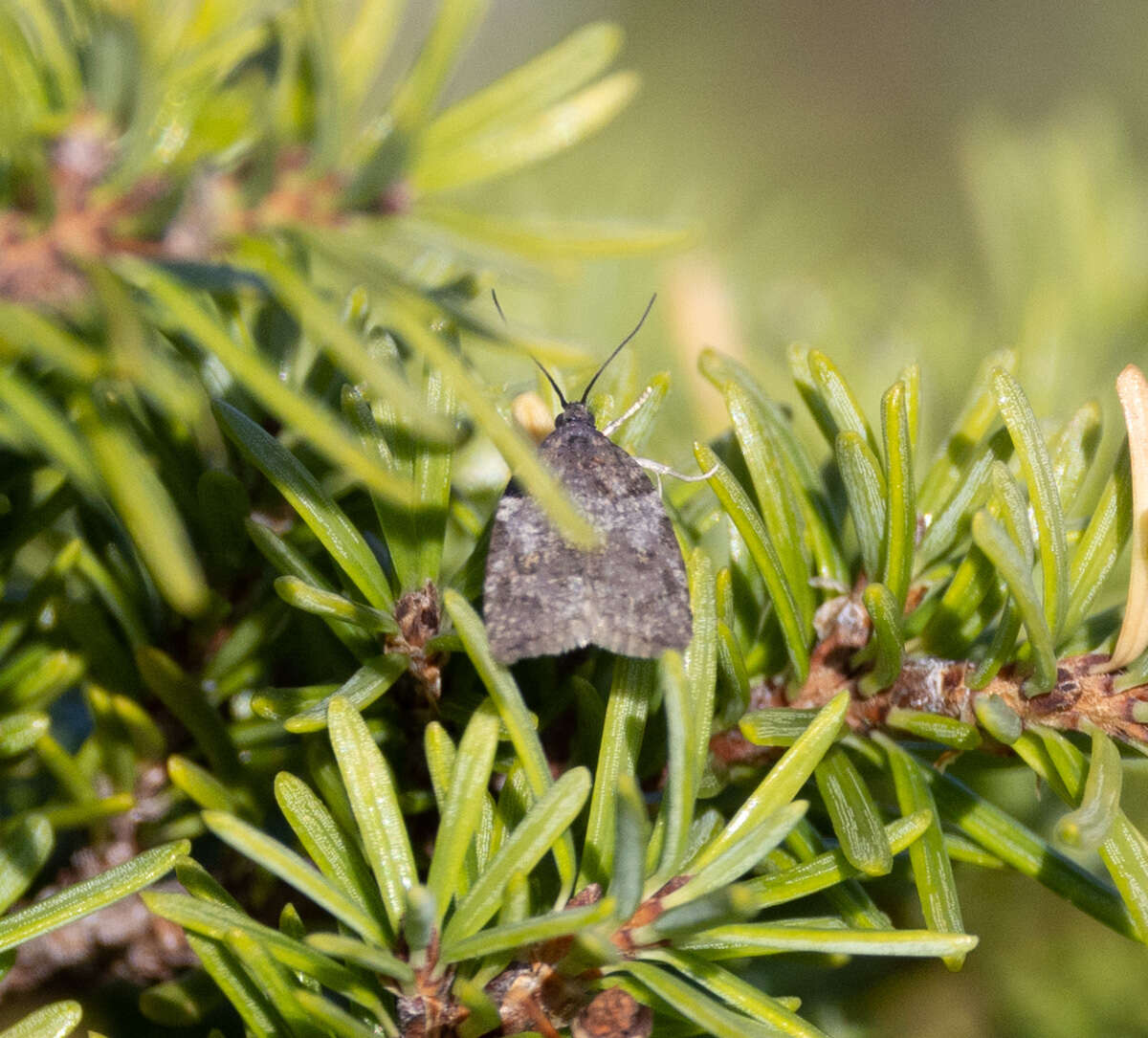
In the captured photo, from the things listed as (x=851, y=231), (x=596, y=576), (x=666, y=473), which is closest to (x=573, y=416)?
(x=666, y=473)

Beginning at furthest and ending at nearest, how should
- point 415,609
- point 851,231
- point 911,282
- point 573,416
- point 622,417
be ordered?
1. point 851,231
2. point 911,282
3. point 573,416
4. point 622,417
5. point 415,609

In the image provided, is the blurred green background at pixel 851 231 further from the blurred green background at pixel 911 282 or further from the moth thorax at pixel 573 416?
the moth thorax at pixel 573 416

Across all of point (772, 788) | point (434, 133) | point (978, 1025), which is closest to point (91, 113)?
point (434, 133)

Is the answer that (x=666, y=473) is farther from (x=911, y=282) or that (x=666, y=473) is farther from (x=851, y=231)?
(x=851, y=231)

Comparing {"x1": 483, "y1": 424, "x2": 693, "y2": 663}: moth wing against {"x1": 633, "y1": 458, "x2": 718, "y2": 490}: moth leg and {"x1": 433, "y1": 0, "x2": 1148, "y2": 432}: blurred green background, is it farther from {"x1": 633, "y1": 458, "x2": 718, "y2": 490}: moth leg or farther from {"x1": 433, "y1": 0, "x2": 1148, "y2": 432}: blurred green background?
{"x1": 433, "y1": 0, "x2": 1148, "y2": 432}: blurred green background

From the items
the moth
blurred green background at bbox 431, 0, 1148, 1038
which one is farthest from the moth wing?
blurred green background at bbox 431, 0, 1148, 1038

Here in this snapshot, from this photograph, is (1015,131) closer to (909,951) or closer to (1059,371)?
(1059,371)

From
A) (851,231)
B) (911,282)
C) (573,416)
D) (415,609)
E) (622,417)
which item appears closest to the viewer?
(415,609)
